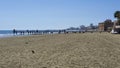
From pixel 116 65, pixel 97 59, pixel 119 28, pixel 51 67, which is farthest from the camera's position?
pixel 119 28

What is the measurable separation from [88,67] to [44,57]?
3456 mm

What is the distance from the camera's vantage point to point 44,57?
1434 centimetres

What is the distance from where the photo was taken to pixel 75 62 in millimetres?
12750

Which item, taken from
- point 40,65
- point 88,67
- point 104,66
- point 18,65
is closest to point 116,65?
point 104,66

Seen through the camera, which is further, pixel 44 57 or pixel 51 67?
pixel 44 57

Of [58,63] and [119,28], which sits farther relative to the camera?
[119,28]

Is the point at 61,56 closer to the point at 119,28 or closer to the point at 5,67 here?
the point at 5,67

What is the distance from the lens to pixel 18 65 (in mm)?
12172

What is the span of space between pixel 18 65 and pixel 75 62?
299 cm

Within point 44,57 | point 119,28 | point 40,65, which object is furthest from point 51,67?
point 119,28

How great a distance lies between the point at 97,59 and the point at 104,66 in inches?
61.8

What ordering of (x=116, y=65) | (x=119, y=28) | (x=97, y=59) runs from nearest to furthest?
(x=116, y=65), (x=97, y=59), (x=119, y=28)

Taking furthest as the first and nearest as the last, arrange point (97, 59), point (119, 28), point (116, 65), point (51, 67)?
point (119, 28)
point (97, 59)
point (116, 65)
point (51, 67)

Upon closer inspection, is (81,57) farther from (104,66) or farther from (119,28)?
(119,28)
